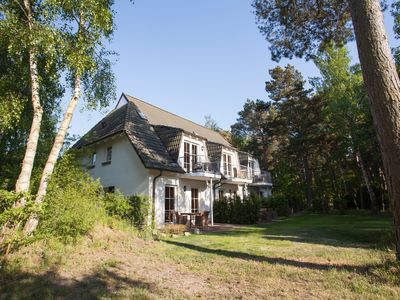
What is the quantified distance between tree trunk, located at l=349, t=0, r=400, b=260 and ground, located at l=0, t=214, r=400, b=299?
1524mm

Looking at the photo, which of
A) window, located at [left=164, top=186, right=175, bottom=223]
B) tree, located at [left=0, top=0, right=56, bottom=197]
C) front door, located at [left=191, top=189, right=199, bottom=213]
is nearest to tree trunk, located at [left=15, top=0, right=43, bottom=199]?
tree, located at [left=0, top=0, right=56, bottom=197]

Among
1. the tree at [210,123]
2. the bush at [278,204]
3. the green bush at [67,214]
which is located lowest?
the green bush at [67,214]

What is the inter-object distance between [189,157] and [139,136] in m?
3.84

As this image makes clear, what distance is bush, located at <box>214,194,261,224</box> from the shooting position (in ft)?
63.7

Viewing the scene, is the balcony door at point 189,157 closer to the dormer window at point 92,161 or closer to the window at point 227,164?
the window at point 227,164

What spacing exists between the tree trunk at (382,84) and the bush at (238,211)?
14009mm

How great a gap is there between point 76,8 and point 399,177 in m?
10.1

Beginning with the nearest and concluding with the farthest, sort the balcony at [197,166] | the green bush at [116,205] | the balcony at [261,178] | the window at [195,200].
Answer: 1. the green bush at [116,205]
2. the balcony at [197,166]
3. the window at [195,200]
4. the balcony at [261,178]

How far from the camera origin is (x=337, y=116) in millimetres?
24312

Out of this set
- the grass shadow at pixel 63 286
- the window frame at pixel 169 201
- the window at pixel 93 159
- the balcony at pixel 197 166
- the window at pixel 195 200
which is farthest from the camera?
the window at pixel 195 200

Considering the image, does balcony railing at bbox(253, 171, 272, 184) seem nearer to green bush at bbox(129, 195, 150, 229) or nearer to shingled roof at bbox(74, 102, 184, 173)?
shingled roof at bbox(74, 102, 184, 173)

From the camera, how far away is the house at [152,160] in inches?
642

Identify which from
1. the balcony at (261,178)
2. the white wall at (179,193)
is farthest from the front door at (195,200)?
the balcony at (261,178)

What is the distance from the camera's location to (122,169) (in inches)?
684
